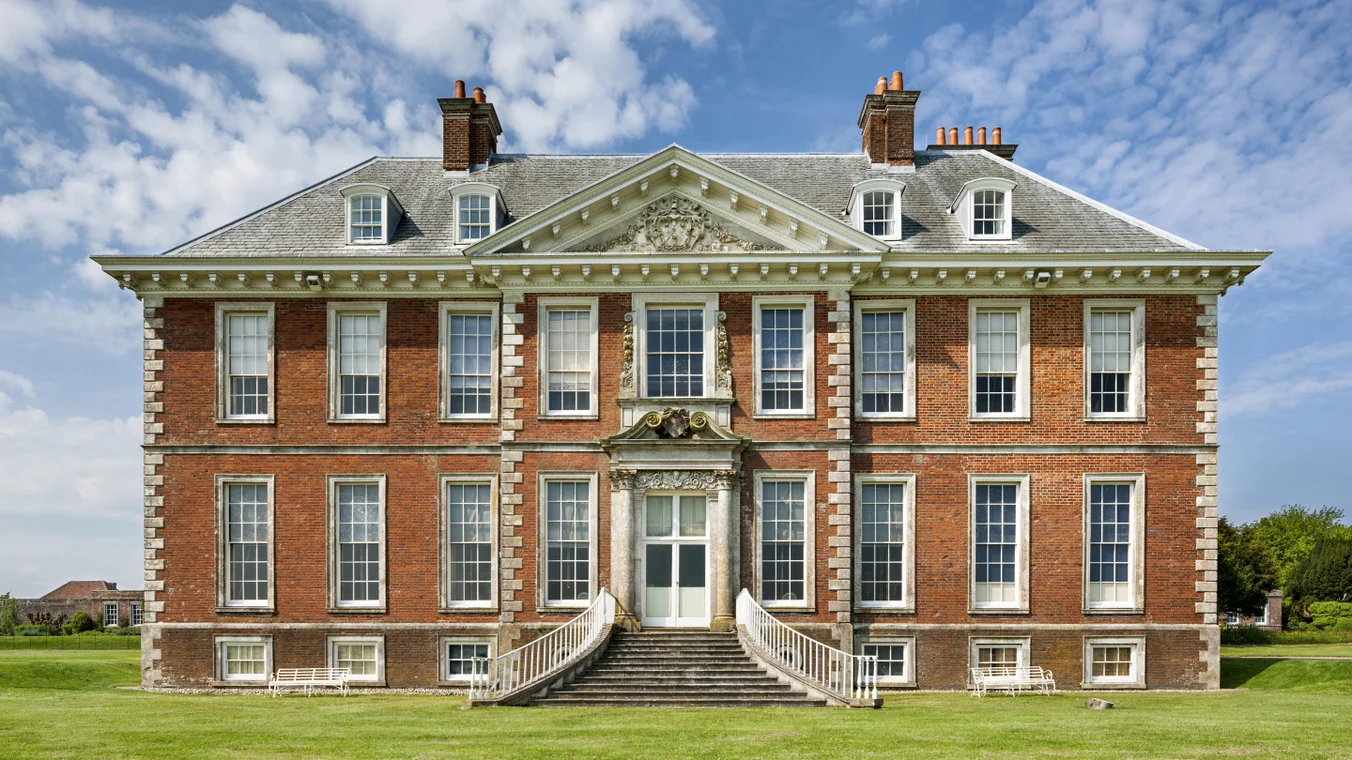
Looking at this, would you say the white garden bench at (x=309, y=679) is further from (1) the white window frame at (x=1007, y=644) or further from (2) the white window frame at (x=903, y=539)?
(1) the white window frame at (x=1007, y=644)

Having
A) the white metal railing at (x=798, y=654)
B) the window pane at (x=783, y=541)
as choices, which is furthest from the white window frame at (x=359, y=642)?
the window pane at (x=783, y=541)

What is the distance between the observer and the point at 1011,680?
64.4 feet

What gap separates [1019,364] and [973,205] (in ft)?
12.7

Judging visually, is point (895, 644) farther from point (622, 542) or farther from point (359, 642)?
point (359, 642)

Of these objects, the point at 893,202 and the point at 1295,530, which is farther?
the point at 1295,530

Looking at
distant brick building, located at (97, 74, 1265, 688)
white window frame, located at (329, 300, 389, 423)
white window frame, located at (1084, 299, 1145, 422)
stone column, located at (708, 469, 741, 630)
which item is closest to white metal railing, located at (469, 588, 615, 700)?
distant brick building, located at (97, 74, 1265, 688)

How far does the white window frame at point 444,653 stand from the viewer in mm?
20969

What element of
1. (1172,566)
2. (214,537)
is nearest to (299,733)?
(214,537)

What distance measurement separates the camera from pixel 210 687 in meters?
21.0

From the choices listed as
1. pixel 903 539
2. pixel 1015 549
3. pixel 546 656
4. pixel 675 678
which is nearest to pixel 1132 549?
pixel 1015 549

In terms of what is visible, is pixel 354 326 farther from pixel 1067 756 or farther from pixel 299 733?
pixel 1067 756

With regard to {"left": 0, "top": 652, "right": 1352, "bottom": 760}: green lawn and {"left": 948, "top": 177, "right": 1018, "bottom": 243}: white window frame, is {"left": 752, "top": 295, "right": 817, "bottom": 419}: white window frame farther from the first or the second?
{"left": 0, "top": 652, "right": 1352, "bottom": 760}: green lawn

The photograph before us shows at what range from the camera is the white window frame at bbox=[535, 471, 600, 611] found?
20.9 m

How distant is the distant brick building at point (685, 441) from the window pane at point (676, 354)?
7 cm
